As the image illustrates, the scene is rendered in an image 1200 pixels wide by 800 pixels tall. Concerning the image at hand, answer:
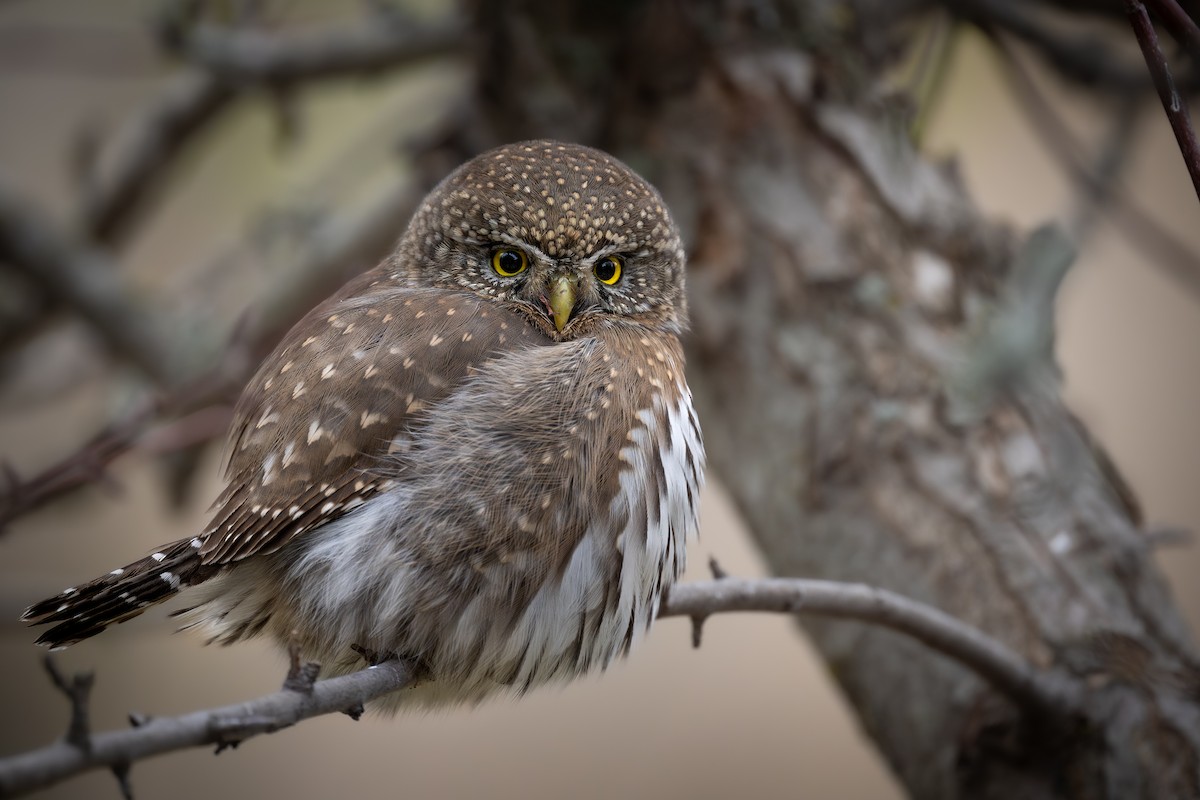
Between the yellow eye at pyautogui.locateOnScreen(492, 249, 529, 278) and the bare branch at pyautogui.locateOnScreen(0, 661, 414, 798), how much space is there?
111 centimetres

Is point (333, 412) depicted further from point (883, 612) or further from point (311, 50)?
point (311, 50)

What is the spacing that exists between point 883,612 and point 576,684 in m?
3.23

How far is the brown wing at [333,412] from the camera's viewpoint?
1.97m

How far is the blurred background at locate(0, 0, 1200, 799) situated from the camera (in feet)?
15.5

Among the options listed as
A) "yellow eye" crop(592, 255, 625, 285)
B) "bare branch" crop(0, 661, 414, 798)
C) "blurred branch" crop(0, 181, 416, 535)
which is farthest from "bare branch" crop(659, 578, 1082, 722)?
"blurred branch" crop(0, 181, 416, 535)

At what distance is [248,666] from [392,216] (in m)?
2.38

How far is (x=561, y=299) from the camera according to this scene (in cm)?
236

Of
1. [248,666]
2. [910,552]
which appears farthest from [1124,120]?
[248,666]

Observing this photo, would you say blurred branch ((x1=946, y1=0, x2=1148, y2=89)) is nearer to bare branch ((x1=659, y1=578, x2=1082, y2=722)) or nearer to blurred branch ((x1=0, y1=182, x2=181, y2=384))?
bare branch ((x1=659, y1=578, x2=1082, y2=722))

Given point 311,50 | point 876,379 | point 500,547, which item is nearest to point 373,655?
point 500,547

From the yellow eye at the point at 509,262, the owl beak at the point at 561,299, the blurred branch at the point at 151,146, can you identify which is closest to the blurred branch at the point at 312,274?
the blurred branch at the point at 151,146

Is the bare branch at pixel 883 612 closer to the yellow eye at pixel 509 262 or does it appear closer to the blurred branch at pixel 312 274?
the yellow eye at pixel 509 262

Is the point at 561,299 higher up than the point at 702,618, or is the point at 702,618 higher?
the point at 561,299

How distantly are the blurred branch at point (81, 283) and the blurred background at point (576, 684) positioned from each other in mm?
352
